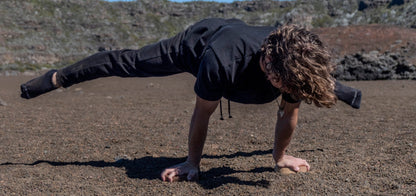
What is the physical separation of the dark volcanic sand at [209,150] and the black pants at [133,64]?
0.75 m

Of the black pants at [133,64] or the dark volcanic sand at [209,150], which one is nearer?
the dark volcanic sand at [209,150]

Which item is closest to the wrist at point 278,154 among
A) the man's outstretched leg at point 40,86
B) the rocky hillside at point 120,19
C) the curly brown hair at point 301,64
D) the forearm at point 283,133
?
the forearm at point 283,133

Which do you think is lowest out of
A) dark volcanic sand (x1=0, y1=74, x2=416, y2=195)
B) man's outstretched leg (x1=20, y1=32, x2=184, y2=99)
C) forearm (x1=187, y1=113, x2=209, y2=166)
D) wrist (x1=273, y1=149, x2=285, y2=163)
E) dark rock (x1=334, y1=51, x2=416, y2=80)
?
dark rock (x1=334, y1=51, x2=416, y2=80)

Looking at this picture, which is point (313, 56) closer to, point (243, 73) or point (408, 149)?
point (243, 73)

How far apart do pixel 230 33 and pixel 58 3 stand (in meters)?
31.2

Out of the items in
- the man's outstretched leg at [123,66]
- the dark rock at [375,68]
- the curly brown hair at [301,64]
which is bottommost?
the dark rock at [375,68]

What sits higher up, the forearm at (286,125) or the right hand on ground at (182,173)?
the forearm at (286,125)

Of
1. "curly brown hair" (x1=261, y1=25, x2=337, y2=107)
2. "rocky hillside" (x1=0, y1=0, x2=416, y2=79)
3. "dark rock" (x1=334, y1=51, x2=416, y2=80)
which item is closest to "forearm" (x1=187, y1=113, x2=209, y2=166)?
"curly brown hair" (x1=261, y1=25, x2=337, y2=107)

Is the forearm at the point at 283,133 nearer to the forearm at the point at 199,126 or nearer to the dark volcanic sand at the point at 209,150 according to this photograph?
the dark volcanic sand at the point at 209,150

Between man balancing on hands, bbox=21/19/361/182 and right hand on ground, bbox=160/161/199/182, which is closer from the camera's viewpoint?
man balancing on hands, bbox=21/19/361/182

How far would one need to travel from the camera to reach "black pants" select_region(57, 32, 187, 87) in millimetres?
2922

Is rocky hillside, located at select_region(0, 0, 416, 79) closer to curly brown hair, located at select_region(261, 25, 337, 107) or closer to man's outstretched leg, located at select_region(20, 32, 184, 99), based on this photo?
man's outstretched leg, located at select_region(20, 32, 184, 99)

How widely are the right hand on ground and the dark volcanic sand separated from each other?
2.1 inches

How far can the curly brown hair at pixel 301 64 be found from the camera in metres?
2.05
